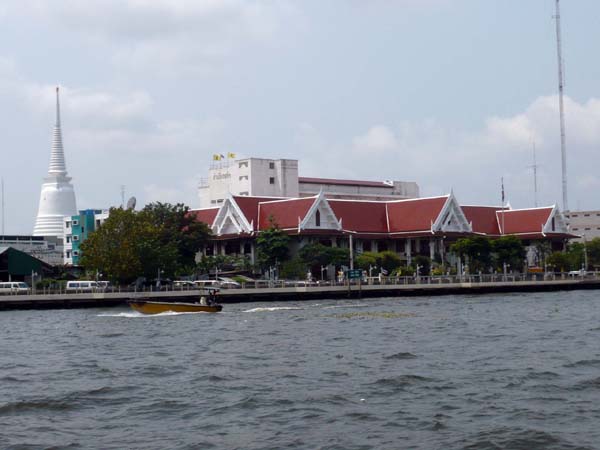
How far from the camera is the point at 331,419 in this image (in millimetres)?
18234

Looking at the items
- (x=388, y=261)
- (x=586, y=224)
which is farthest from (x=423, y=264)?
(x=586, y=224)

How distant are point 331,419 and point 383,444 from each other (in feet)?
6.80

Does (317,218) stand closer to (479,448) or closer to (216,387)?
(216,387)

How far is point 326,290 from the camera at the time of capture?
65.4m

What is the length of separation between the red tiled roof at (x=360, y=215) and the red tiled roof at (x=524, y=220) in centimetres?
1256

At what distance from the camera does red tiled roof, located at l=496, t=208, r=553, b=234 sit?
93500 mm

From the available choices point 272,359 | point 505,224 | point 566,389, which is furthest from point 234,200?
point 566,389

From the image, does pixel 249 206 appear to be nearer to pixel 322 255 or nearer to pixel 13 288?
pixel 322 255

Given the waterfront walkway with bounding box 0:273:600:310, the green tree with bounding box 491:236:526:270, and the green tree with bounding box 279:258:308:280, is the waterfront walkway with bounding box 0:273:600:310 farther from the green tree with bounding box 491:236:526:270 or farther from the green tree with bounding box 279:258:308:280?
the green tree with bounding box 279:258:308:280

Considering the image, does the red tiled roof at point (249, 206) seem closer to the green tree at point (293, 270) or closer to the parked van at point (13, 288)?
the green tree at point (293, 270)

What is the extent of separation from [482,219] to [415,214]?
1006 centimetres

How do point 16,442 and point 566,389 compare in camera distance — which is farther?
point 566,389

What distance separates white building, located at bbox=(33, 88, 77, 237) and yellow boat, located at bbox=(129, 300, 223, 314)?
68774 millimetres

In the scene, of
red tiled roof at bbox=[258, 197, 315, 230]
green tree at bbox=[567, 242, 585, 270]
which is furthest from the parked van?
green tree at bbox=[567, 242, 585, 270]
